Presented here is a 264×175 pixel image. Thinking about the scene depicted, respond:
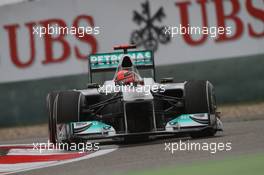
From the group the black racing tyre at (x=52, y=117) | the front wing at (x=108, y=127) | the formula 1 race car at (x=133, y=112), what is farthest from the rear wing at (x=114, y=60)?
the front wing at (x=108, y=127)

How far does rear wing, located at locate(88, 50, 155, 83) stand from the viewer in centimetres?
1355

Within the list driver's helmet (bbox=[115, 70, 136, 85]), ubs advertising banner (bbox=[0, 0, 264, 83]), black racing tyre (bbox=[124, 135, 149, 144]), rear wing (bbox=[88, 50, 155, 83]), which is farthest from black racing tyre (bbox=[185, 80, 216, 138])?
ubs advertising banner (bbox=[0, 0, 264, 83])

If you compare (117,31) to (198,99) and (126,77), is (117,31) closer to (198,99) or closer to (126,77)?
(126,77)

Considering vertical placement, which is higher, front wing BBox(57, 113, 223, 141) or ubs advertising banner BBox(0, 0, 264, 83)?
ubs advertising banner BBox(0, 0, 264, 83)

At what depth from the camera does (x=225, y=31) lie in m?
19.0

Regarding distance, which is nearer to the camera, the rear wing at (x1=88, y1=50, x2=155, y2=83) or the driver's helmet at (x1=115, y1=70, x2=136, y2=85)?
the driver's helmet at (x1=115, y1=70, x2=136, y2=85)

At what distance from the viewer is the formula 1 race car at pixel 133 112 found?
11430 millimetres

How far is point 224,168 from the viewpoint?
722 centimetres

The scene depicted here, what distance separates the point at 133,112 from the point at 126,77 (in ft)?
3.08

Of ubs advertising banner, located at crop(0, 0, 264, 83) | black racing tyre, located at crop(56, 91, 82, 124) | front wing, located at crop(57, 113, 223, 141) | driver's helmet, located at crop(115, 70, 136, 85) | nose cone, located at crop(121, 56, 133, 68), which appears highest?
ubs advertising banner, located at crop(0, 0, 264, 83)

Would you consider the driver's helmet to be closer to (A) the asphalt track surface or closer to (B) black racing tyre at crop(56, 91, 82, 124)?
(B) black racing tyre at crop(56, 91, 82, 124)

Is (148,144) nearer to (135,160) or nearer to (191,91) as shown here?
(191,91)

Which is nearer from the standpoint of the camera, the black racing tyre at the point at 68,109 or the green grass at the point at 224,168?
the green grass at the point at 224,168

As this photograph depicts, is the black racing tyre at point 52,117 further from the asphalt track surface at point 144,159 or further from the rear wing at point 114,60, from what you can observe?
the asphalt track surface at point 144,159
